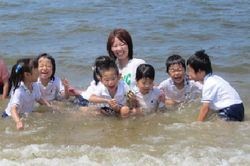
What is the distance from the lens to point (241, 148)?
3.94m

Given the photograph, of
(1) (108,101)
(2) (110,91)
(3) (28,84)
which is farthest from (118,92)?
(3) (28,84)

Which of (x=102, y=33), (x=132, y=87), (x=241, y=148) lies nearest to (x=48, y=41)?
(x=102, y=33)

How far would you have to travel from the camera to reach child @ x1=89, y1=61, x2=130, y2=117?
15.8ft

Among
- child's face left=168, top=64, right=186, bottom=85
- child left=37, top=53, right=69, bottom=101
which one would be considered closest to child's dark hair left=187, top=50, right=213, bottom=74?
child's face left=168, top=64, right=186, bottom=85

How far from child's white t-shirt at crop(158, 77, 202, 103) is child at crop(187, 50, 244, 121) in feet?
2.35

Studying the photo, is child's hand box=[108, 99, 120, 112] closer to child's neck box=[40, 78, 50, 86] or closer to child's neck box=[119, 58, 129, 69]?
child's neck box=[119, 58, 129, 69]

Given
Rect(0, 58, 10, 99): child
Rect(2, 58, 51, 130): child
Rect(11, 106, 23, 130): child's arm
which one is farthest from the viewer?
Rect(0, 58, 10, 99): child

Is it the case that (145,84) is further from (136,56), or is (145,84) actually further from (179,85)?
(136,56)

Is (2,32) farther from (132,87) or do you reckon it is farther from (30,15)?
(132,87)

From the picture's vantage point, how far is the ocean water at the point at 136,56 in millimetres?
3832

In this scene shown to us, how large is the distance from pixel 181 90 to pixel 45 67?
1920mm

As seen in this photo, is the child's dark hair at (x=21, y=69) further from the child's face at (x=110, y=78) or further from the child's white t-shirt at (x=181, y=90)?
the child's white t-shirt at (x=181, y=90)

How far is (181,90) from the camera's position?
552 cm

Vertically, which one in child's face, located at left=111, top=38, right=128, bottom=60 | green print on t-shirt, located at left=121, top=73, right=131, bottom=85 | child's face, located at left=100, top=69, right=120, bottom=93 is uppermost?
child's face, located at left=111, top=38, right=128, bottom=60
